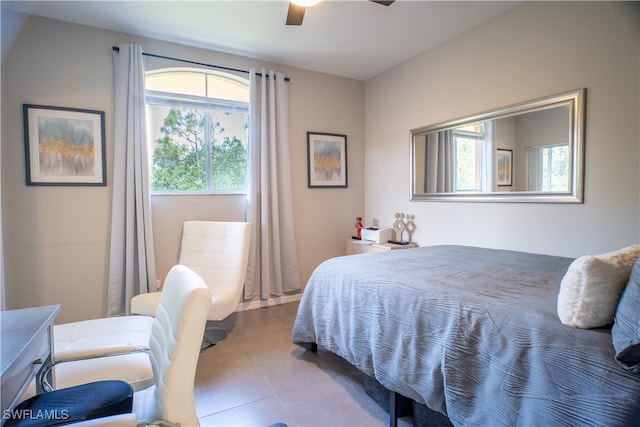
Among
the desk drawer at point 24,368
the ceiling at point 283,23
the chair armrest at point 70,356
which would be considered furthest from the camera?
the ceiling at point 283,23

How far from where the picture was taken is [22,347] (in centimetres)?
96

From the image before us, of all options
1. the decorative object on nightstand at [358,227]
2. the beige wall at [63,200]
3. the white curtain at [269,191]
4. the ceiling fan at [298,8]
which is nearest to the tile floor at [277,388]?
the white curtain at [269,191]

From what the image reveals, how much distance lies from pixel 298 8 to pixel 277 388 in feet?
7.86

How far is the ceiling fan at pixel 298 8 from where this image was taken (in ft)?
6.63

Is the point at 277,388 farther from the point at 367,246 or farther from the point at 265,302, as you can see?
the point at 367,246

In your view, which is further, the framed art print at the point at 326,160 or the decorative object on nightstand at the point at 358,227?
the decorative object on nightstand at the point at 358,227

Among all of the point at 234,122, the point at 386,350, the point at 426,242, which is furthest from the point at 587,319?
the point at 234,122

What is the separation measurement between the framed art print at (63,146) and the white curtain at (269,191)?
1.33m

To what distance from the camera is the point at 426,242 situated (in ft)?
11.3

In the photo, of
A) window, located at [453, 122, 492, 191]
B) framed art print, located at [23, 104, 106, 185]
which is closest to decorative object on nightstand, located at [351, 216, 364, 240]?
window, located at [453, 122, 492, 191]

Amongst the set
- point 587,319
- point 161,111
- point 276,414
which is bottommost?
point 276,414

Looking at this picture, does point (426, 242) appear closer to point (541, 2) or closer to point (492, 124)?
point (492, 124)

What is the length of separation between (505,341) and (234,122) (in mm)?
3174

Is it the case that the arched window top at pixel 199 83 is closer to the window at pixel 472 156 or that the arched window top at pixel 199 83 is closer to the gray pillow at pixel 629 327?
the window at pixel 472 156
